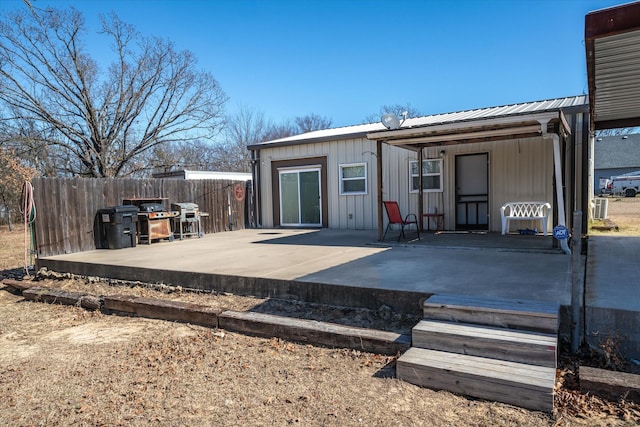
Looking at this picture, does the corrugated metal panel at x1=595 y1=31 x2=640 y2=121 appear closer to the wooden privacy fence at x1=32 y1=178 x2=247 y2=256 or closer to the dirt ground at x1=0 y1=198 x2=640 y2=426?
the dirt ground at x1=0 y1=198 x2=640 y2=426

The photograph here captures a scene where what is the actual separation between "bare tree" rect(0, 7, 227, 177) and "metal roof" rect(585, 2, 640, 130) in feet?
56.6

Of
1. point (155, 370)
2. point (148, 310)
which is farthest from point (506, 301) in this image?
point (148, 310)

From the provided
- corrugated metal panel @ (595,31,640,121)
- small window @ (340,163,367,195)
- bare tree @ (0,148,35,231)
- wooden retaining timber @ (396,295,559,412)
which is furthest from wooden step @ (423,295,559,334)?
bare tree @ (0,148,35,231)

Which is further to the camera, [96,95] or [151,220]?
[96,95]

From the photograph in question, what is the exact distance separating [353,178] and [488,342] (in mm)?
8561

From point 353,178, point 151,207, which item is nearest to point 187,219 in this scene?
point 151,207

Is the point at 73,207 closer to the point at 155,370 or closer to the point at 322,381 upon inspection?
the point at 155,370

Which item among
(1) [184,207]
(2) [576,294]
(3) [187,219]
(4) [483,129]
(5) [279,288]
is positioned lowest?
(5) [279,288]

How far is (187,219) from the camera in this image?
1021 cm

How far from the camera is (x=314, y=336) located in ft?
11.6

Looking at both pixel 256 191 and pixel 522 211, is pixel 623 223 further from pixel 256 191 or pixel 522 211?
pixel 256 191

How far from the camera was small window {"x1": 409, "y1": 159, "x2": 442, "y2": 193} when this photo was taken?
389 inches

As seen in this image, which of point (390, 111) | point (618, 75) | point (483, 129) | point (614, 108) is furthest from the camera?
point (390, 111)

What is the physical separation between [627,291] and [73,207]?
29.4 ft
